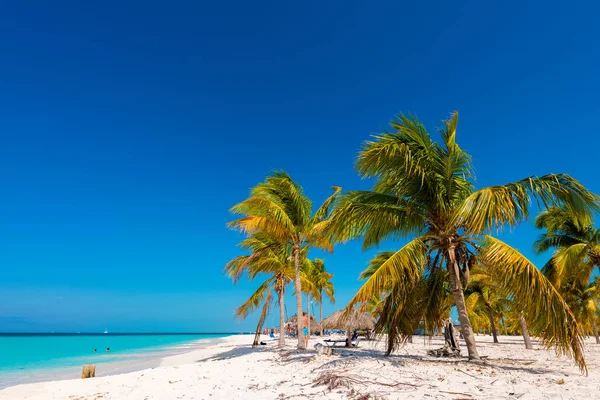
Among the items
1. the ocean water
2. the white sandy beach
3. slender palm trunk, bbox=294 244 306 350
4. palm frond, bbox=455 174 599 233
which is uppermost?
palm frond, bbox=455 174 599 233

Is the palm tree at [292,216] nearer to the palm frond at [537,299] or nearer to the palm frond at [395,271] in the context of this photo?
the palm frond at [395,271]

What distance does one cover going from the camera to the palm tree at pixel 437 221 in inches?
254

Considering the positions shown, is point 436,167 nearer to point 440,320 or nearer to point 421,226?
point 421,226

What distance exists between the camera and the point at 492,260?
22.0 feet

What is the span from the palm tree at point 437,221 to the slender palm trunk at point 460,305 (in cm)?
2

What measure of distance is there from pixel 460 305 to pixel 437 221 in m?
2.05

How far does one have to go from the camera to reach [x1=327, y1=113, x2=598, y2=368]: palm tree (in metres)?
6.45

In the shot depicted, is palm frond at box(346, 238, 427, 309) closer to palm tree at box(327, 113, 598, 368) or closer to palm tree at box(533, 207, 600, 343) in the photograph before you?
palm tree at box(327, 113, 598, 368)

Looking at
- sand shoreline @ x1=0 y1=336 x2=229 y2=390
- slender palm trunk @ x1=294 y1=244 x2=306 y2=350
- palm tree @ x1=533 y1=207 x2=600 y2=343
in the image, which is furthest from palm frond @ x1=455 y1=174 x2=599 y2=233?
sand shoreline @ x1=0 y1=336 x2=229 y2=390

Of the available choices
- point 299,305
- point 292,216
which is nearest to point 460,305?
point 299,305

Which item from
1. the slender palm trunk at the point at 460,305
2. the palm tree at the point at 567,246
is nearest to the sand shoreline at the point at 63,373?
the slender palm trunk at the point at 460,305

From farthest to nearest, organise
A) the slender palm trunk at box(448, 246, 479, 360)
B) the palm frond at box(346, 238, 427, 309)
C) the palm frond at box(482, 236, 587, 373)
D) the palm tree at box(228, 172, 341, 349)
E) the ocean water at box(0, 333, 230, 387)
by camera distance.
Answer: the ocean water at box(0, 333, 230, 387) < the palm tree at box(228, 172, 341, 349) < the slender palm trunk at box(448, 246, 479, 360) < the palm frond at box(346, 238, 427, 309) < the palm frond at box(482, 236, 587, 373)

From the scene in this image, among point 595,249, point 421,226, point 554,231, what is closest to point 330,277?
point 554,231

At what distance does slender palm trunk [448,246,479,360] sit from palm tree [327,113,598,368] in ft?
0.07
